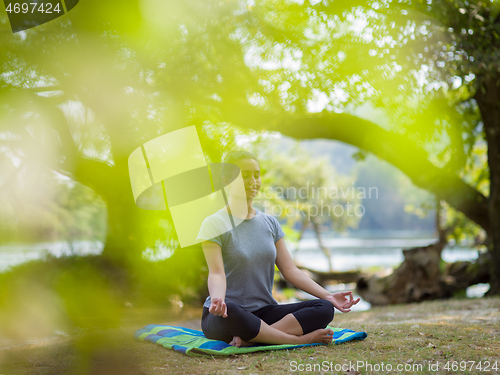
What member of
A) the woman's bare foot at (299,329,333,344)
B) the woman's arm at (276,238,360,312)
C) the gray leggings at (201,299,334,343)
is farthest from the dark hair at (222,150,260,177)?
the woman's bare foot at (299,329,333,344)

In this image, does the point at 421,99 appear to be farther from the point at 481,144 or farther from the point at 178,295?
the point at 481,144

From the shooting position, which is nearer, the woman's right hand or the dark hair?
the woman's right hand

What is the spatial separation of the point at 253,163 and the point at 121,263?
10.3 ft

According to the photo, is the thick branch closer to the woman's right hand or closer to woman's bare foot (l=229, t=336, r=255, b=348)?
woman's bare foot (l=229, t=336, r=255, b=348)

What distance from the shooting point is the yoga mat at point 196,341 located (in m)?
2.50

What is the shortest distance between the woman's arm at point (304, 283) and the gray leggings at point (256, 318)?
62mm

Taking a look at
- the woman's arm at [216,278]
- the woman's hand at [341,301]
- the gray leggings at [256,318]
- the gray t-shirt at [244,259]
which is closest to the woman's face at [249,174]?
the gray t-shirt at [244,259]

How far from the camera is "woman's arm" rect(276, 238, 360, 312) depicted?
8.48ft

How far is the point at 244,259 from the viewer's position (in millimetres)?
2643

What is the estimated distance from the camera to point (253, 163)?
2.68 m


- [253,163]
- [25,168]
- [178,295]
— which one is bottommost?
[178,295]

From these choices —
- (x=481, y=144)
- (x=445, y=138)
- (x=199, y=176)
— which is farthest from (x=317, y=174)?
(x=199, y=176)

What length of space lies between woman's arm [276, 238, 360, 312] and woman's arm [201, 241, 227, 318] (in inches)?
20.7

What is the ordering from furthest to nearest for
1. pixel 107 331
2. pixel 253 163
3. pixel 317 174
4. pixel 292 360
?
pixel 317 174
pixel 107 331
pixel 253 163
pixel 292 360
